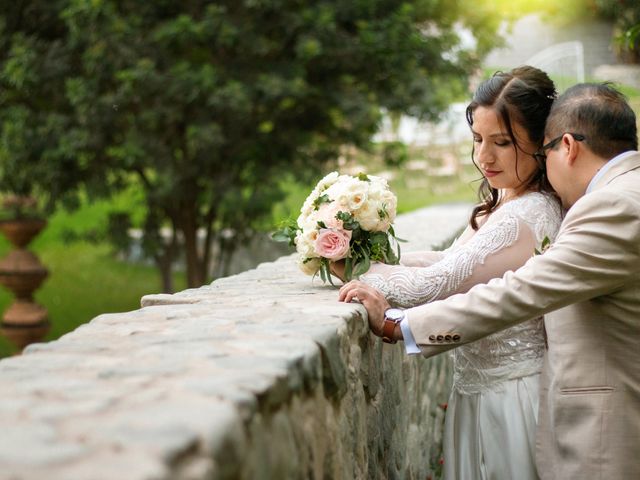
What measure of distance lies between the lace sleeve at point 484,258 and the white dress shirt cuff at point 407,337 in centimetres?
25

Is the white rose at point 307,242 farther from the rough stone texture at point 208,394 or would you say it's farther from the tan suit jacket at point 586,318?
the tan suit jacket at point 586,318

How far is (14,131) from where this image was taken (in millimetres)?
8469

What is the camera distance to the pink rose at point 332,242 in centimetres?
282

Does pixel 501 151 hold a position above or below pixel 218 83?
below

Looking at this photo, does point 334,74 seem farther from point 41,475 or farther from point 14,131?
point 41,475

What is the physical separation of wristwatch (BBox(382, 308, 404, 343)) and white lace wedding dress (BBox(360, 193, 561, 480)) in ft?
0.60

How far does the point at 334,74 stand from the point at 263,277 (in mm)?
5067

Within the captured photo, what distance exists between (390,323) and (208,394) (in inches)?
46.0

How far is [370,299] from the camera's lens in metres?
2.68

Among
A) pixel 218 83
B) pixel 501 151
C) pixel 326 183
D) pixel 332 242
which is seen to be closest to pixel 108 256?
pixel 218 83

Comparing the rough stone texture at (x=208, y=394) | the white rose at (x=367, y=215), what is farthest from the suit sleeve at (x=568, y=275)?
the white rose at (x=367, y=215)

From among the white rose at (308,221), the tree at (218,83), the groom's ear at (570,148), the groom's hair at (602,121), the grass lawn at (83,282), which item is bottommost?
the grass lawn at (83,282)

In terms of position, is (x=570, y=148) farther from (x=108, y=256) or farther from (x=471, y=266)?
(x=108, y=256)

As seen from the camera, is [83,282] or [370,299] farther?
[83,282]
